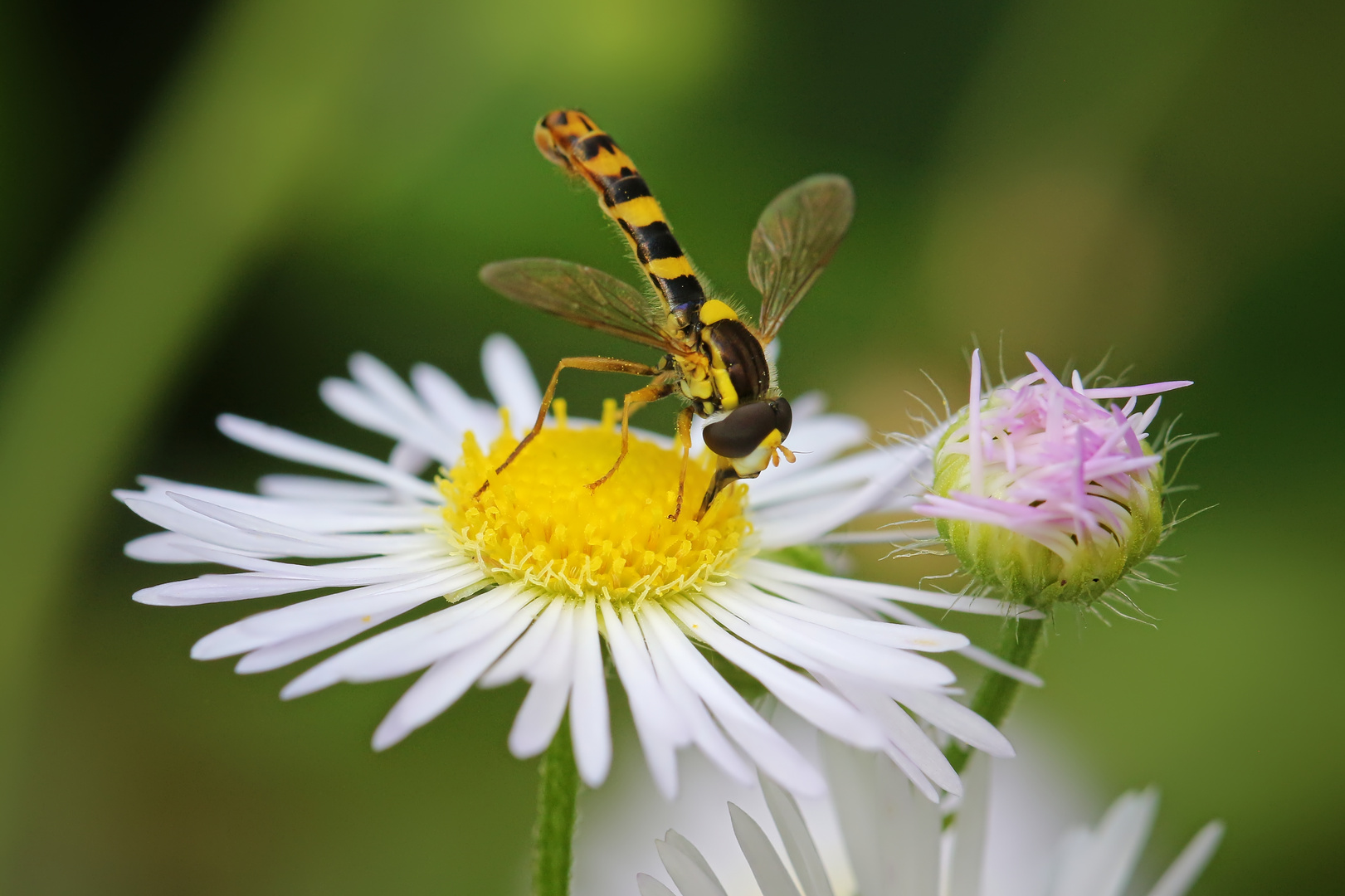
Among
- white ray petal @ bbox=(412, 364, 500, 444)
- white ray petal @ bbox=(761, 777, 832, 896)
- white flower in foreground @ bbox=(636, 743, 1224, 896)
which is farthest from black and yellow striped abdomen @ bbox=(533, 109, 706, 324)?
white ray petal @ bbox=(761, 777, 832, 896)

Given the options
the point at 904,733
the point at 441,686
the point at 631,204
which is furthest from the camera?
the point at 631,204

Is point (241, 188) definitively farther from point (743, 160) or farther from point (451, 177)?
point (743, 160)

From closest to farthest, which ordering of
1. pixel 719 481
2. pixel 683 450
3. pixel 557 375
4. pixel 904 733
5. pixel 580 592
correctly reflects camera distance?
pixel 904 733 < pixel 580 592 < pixel 719 481 < pixel 557 375 < pixel 683 450

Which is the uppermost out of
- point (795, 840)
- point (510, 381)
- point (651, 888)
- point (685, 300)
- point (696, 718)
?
point (685, 300)

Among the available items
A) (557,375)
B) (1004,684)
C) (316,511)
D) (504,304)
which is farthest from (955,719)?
A: (504,304)

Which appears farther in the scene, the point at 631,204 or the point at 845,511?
the point at 631,204

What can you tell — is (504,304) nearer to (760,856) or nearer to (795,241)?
(795,241)

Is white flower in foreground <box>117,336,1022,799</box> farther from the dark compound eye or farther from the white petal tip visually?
the dark compound eye

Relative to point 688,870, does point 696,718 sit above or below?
above
